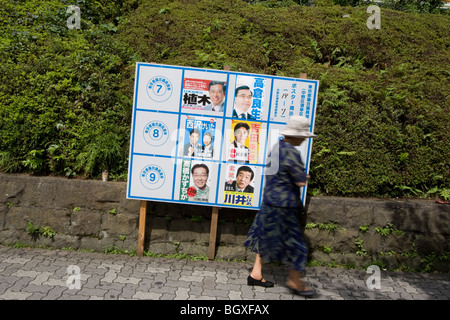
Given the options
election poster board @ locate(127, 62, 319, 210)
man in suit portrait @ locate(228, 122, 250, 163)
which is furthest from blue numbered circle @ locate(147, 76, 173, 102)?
man in suit portrait @ locate(228, 122, 250, 163)

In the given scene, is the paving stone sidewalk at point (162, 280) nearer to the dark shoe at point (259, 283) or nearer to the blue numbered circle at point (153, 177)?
the dark shoe at point (259, 283)

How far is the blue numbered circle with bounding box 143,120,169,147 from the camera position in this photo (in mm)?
5195

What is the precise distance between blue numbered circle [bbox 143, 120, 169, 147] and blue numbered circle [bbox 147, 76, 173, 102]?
1.05 feet

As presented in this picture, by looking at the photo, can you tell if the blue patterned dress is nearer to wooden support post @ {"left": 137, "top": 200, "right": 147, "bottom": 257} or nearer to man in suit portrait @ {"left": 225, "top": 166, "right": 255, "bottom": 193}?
man in suit portrait @ {"left": 225, "top": 166, "right": 255, "bottom": 193}

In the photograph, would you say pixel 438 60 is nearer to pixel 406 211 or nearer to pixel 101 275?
pixel 406 211

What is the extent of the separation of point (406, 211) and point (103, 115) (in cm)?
480

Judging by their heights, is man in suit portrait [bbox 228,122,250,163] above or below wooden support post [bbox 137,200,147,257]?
above

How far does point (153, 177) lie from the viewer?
5.23 meters

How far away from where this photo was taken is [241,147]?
17.1 feet

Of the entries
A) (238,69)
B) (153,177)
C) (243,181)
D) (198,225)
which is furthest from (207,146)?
(238,69)

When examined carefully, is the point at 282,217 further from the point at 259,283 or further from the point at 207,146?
the point at 207,146

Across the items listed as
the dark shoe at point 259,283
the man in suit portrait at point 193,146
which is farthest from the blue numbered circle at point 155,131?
the dark shoe at point 259,283

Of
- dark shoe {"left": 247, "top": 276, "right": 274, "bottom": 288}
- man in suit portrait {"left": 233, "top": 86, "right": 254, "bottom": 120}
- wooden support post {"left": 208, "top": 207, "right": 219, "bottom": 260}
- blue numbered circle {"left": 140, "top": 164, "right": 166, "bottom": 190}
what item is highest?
man in suit portrait {"left": 233, "top": 86, "right": 254, "bottom": 120}

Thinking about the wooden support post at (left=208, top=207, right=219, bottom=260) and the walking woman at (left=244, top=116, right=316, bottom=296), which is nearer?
the walking woman at (left=244, top=116, right=316, bottom=296)
